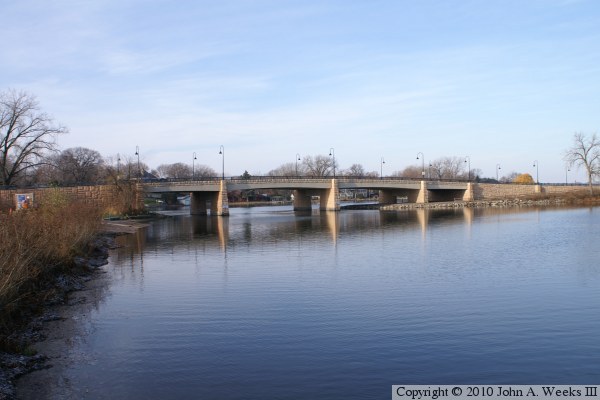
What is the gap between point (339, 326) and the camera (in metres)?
15.0

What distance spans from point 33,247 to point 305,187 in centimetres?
7330

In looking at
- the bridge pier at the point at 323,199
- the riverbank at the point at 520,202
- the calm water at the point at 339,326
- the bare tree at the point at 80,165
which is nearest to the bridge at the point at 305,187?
the bridge pier at the point at 323,199

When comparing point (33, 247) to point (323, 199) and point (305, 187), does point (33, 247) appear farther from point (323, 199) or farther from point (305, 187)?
point (323, 199)

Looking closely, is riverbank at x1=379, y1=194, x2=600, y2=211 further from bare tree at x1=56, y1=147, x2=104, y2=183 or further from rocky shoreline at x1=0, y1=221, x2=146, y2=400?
rocky shoreline at x1=0, y1=221, x2=146, y2=400

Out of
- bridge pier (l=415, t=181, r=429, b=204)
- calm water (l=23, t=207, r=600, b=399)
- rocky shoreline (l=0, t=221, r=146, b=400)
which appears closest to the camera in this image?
calm water (l=23, t=207, r=600, b=399)

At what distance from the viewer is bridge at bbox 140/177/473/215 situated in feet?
265

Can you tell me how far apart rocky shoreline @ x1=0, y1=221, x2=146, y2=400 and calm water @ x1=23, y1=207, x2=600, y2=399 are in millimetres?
919

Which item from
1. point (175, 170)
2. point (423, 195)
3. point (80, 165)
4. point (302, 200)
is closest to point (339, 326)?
point (302, 200)

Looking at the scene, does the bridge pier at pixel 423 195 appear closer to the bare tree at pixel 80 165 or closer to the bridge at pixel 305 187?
the bridge at pixel 305 187

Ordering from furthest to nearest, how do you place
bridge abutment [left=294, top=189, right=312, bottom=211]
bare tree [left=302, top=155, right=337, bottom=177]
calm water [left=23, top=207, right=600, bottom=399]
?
1. bare tree [left=302, top=155, right=337, bottom=177]
2. bridge abutment [left=294, top=189, right=312, bottom=211]
3. calm water [left=23, top=207, right=600, bottom=399]

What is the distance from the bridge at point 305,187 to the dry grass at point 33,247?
154 ft

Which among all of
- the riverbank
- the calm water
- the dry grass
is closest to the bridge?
the riverbank

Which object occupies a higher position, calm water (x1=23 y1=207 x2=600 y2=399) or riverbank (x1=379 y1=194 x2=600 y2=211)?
riverbank (x1=379 y1=194 x2=600 y2=211)

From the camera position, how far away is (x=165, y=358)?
42.1ft
